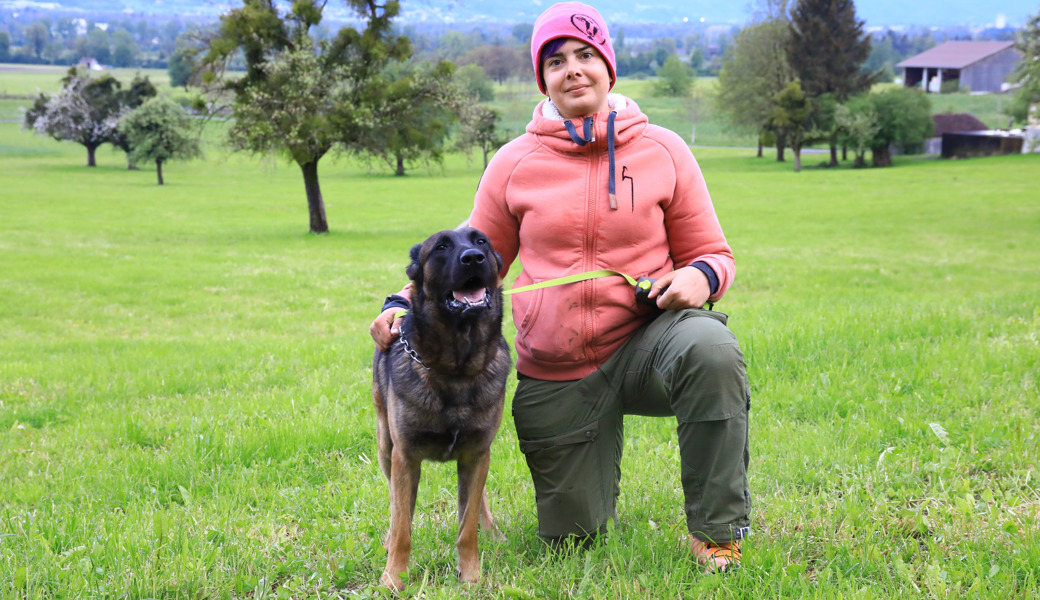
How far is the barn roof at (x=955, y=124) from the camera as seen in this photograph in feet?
230

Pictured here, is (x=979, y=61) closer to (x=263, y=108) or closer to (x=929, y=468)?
(x=263, y=108)

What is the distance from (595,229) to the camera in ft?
12.3

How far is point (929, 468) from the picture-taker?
4305 mm

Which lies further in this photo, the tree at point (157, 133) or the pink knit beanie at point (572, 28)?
the tree at point (157, 133)

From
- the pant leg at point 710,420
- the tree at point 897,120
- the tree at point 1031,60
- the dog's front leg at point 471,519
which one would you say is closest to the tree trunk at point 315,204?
the tree at point 1031,60

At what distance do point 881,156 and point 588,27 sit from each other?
68.2 m

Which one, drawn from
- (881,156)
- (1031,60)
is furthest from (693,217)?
(881,156)

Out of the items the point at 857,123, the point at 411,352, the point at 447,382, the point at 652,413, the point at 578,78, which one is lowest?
the point at 652,413

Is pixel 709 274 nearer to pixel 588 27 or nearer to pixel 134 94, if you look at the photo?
pixel 588 27

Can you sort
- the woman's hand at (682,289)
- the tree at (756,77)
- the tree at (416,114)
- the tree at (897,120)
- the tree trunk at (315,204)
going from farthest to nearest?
1. the tree at (756,77)
2. the tree at (897,120)
3. the tree trunk at (315,204)
4. the tree at (416,114)
5. the woman's hand at (682,289)

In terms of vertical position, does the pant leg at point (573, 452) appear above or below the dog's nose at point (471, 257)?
below

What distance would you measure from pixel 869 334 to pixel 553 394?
4548 mm

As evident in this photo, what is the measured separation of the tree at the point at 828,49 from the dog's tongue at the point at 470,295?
6877 cm

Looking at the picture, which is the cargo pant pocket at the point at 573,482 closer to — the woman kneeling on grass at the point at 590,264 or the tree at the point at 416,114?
the woman kneeling on grass at the point at 590,264
